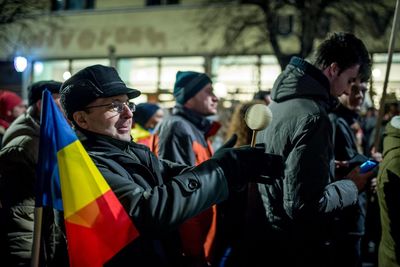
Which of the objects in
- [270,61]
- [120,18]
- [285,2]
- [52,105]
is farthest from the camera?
[120,18]

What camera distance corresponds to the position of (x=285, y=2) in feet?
52.5

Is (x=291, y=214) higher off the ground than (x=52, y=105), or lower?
lower

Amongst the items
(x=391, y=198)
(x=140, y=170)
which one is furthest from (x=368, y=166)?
(x=140, y=170)

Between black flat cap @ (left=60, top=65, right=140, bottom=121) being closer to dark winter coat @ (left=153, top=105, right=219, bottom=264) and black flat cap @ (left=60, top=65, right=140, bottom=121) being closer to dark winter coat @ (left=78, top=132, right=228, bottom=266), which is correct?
dark winter coat @ (left=78, top=132, right=228, bottom=266)

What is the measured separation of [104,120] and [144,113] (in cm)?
476

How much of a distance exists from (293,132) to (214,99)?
7.40 feet

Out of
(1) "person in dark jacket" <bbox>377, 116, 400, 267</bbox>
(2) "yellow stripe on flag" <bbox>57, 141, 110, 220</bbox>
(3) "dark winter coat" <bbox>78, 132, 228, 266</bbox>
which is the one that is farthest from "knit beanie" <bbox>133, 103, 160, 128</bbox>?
(2) "yellow stripe on flag" <bbox>57, 141, 110, 220</bbox>

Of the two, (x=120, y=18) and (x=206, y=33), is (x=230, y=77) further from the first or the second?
(x=120, y=18)

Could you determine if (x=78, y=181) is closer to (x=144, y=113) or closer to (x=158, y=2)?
(x=144, y=113)

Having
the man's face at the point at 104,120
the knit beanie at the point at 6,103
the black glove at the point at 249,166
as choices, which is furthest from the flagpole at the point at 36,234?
the knit beanie at the point at 6,103

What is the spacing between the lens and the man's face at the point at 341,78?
3070 millimetres

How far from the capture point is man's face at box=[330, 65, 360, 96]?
3070 mm

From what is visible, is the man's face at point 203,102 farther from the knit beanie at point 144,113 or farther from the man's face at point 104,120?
the knit beanie at point 144,113

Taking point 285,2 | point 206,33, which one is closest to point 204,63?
point 206,33
